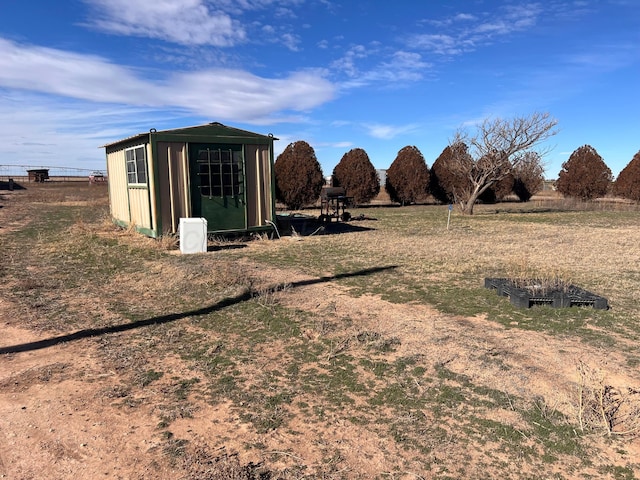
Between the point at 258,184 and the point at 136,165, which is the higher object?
the point at 136,165

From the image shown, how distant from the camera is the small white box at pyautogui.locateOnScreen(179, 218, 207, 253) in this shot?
32.0ft

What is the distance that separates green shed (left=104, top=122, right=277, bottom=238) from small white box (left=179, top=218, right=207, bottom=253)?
1289 millimetres

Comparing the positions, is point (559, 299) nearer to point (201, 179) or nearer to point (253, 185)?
point (253, 185)

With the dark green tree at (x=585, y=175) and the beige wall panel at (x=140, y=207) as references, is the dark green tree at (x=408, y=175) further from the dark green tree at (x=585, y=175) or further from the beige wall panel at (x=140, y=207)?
the beige wall panel at (x=140, y=207)

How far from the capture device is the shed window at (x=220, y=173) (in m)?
11.1

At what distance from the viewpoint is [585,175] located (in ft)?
82.6

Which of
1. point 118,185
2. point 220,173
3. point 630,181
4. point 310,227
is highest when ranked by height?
point 220,173

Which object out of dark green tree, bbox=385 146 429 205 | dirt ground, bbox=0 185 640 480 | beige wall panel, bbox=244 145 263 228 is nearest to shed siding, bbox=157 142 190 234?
beige wall panel, bbox=244 145 263 228

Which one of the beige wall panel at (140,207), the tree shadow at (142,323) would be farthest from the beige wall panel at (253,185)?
the tree shadow at (142,323)

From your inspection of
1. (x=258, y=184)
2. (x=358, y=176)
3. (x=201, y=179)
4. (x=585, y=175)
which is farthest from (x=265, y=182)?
(x=585, y=175)

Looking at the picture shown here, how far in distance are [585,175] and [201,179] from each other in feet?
74.9

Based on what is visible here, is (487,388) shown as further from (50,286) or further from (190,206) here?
(190,206)

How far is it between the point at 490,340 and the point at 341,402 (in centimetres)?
196

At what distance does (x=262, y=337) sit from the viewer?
4723 mm
